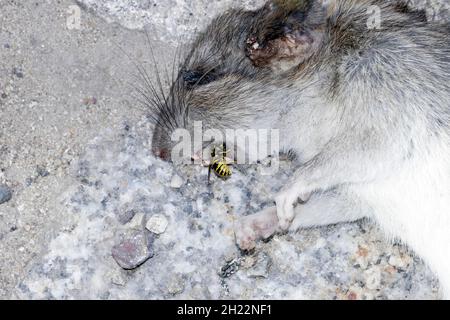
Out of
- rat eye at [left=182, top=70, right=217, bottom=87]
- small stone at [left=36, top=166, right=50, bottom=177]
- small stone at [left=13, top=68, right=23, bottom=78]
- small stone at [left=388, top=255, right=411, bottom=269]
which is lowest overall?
small stone at [left=388, top=255, right=411, bottom=269]

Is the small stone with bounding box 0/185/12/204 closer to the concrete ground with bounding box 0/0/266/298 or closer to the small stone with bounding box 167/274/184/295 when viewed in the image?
the concrete ground with bounding box 0/0/266/298

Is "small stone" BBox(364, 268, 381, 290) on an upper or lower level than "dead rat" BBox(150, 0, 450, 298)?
lower

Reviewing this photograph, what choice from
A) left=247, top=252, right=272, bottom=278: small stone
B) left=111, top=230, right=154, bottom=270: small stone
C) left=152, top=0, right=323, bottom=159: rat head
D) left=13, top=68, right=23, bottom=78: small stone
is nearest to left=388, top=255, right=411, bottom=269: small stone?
left=247, top=252, right=272, bottom=278: small stone

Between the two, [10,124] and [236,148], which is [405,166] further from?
[10,124]

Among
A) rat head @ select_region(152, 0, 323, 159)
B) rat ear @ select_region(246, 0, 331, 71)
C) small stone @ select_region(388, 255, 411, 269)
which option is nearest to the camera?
rat ear @ select_region(246, 0, 331, 71)

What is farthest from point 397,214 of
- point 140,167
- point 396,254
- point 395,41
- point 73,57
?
point 73,57

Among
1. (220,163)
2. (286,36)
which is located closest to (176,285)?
(220,163)
